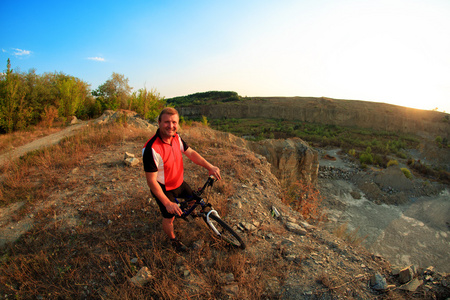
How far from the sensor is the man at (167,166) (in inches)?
87.2

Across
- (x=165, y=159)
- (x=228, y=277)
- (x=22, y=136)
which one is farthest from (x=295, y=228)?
(x=22, y=136)

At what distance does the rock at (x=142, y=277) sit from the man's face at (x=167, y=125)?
1.65m

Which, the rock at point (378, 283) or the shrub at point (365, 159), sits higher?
the rock at point (378, 283)

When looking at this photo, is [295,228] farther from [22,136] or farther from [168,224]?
[22,136]

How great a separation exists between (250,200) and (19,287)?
371 cm

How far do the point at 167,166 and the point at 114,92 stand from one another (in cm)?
1512

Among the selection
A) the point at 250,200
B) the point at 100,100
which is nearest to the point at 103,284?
the point at 250,200

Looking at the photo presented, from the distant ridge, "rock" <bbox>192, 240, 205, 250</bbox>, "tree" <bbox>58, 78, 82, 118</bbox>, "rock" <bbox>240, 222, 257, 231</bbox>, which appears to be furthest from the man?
the distant ridge

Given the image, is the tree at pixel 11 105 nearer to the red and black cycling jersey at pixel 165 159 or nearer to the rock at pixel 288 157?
the red and black cycling jersey at pixel 165 159

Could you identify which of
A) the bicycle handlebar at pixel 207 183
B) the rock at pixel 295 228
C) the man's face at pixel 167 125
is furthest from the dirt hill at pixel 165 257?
the man's face at pixel 167 125

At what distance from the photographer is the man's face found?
237cm

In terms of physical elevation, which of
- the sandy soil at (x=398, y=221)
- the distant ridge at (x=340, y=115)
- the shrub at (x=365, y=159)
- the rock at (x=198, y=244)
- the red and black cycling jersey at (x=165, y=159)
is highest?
the distant ridge at (x=340, y=115)

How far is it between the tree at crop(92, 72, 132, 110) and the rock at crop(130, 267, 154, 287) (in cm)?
1266

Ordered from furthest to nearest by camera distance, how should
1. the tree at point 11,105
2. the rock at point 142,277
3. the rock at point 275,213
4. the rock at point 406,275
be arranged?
the tree at point 11,105, the rock at point 275,213, the rock at point 406,275, the rock at point 142,277
